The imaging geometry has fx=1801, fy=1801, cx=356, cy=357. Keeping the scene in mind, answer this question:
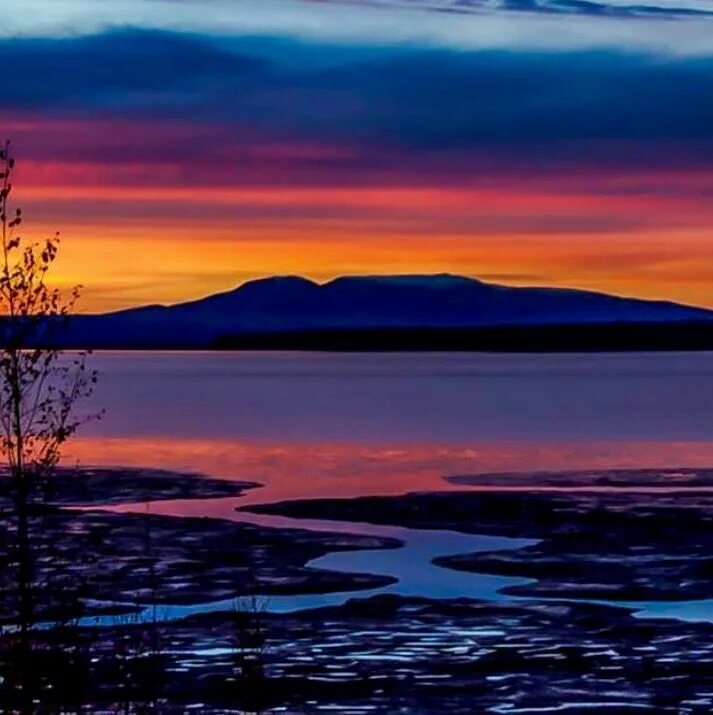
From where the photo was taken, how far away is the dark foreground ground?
637 inches

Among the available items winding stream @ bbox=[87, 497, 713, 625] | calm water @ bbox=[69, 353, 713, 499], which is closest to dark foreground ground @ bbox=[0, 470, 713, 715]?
winding stream @ bbox=[87, 497, 713, 625]

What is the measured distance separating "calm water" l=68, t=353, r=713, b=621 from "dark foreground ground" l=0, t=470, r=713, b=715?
0.95 m

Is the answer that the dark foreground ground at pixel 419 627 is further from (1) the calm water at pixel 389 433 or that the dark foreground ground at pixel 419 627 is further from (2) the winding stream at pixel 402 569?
(1) the calm water at pixel 389 433

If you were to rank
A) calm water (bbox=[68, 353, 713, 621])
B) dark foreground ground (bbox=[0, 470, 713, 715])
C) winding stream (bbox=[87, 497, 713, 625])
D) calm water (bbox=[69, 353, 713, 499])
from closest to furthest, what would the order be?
dark foreground ground (bbox=[0, 470, 713, 715]) < winding stream (bbox=[87, 497, 713, 625]) < calm water (bbox=[68, 353, 713, 621]) < calm water (bbox=[69, 353, 713, 499])

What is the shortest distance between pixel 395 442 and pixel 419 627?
37536 mm

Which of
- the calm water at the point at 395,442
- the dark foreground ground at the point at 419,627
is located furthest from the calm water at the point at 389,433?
the dark foreground ground at the point at 419,627

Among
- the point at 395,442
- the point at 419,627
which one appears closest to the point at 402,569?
the point at 419,627

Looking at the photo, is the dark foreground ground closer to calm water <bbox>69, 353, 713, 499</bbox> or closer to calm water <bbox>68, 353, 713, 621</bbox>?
calm water <bbox>68, 353, 713, 621</bbox>

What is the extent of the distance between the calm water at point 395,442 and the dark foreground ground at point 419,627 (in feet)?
3.10

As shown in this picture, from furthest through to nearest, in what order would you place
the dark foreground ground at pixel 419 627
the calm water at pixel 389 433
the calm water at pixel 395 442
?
1. the calm water at pixel 389 433
2. the calm water at pixel 395 442
3. the dark foreground ground at pixel 419 627

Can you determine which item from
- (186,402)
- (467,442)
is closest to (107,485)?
(467,442)

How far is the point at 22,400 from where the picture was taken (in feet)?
40.2

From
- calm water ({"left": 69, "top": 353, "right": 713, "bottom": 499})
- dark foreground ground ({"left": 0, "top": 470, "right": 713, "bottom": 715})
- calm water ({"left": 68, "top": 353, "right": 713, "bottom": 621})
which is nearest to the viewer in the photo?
dark foreground ground ({"left": 0, "top": 470, "right": 713, "bottom": 715})

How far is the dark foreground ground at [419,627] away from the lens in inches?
637
